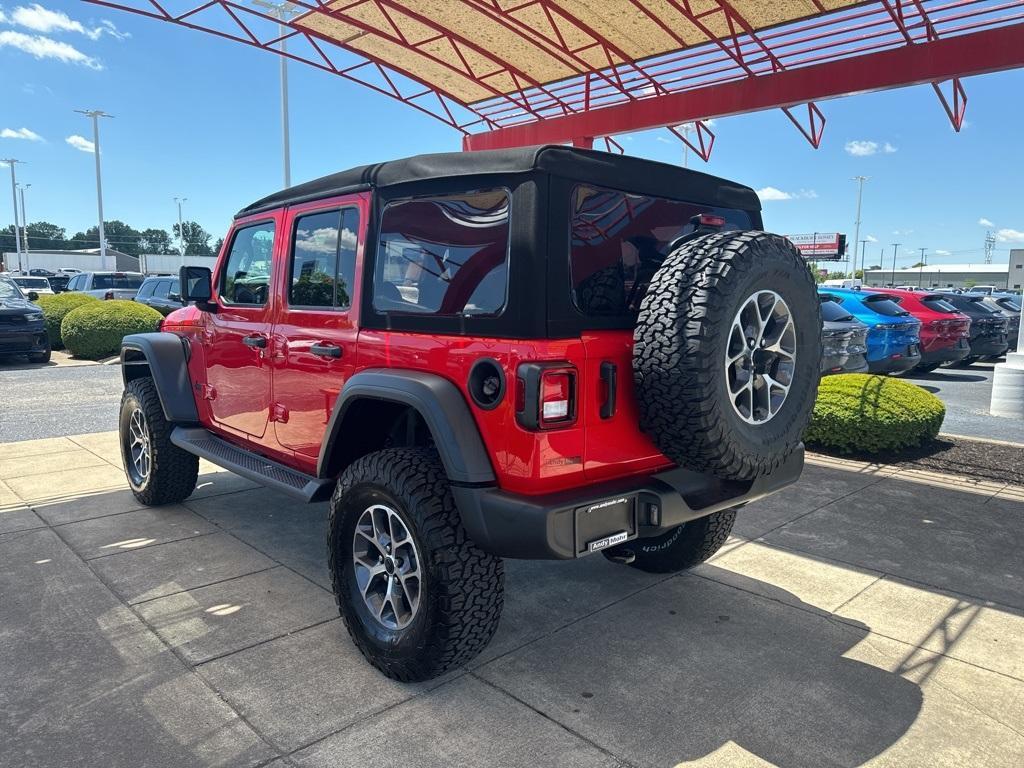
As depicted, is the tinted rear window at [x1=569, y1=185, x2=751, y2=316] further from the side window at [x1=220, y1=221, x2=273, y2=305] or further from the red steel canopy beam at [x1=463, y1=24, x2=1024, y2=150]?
the red steel canopy beam at [x1=463, y1=24, x2=1024, y2=150]

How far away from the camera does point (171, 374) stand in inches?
186

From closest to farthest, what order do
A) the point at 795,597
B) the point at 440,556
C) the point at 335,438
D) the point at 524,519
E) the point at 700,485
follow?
the point at 524,519 → the point at 440,556 → the point at 700,485 → the point at 335,438 → the point at 795,597

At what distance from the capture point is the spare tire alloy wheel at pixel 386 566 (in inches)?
113

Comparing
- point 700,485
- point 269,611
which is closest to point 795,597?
point 700,485

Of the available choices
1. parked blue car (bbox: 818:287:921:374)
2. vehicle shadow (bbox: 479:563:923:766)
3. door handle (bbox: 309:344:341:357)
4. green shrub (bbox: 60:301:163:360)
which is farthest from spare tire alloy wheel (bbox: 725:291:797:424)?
green shrub (bbox: 60:301:163:360)

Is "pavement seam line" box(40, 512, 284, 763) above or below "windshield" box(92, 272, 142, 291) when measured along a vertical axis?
below

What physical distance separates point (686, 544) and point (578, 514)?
1.50 metres

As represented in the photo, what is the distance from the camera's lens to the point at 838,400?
6.59 m

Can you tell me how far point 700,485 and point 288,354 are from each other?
2.12 meters

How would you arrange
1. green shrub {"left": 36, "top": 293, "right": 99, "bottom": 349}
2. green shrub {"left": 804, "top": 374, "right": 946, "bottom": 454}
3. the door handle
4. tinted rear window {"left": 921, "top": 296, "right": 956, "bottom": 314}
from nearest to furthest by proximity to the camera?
1. the door handle
2. green shrub {"left": 804, "top": 374, "right": 946, "bottom": 454}
3. tinted rear window {"left": 921, "top": 296, "right": 956, "bottom": 314}
4. green shrub {"left": 36, "top": 293, "right": 99, "bottom": 349}

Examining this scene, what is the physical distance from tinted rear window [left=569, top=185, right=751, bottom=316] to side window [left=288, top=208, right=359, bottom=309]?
1.15 meters

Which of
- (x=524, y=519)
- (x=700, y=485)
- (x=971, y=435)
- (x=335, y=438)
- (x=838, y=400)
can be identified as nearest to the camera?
(x=524, y=519)

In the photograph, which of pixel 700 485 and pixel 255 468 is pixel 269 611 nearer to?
pixel 255 468

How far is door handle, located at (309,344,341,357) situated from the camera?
3275 millimetres
